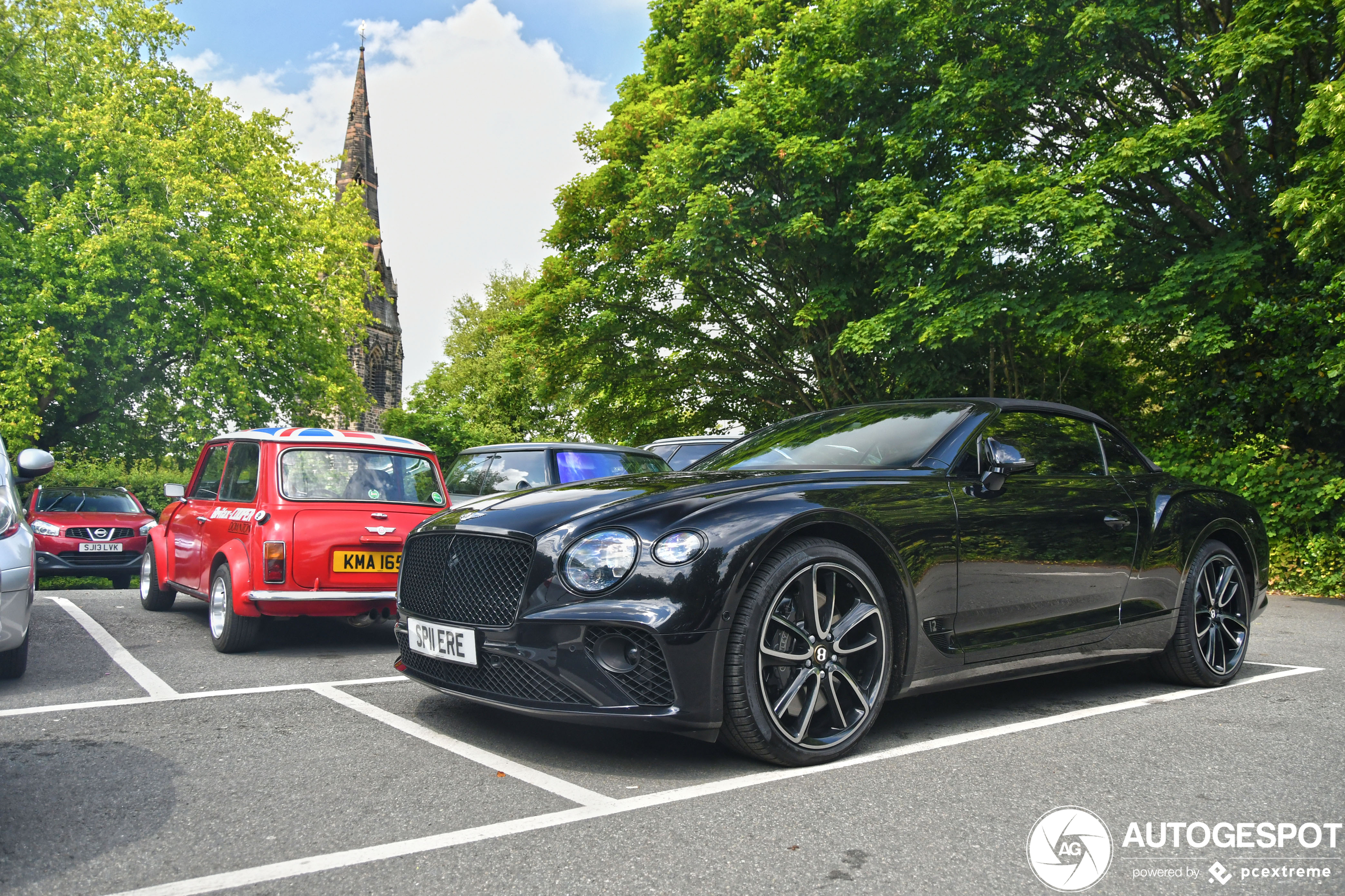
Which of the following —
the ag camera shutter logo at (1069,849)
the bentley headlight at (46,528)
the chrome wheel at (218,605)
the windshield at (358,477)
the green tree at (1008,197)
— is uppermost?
the green tree at (1008,197)

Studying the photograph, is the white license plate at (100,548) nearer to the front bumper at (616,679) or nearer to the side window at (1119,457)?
the front bumper at (616,679)

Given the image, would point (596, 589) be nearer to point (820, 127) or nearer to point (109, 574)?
point (109, 574)

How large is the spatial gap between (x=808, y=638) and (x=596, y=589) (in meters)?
0.82

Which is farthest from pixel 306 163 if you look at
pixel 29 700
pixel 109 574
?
pixel 29 700

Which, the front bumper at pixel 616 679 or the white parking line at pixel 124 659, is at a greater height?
the front bumper at pixel 616 679

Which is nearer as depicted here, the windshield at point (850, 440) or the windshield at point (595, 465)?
the windshield at point (850, 440)

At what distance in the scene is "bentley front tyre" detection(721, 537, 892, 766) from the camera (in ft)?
11.2

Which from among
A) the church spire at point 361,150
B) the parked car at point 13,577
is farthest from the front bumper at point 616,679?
the church spire at point 361,150

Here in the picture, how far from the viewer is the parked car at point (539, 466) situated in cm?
910

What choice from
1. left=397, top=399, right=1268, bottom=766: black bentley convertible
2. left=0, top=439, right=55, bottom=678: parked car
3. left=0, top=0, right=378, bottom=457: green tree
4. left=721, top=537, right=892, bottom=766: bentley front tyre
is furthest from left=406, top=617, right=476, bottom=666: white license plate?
left=0, top=0, right=378, bottom=457: green tree

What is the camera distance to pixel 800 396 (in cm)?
2306

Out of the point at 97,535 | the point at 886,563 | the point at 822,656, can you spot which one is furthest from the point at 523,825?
the point at 97,535

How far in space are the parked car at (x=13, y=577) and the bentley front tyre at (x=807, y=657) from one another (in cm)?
361

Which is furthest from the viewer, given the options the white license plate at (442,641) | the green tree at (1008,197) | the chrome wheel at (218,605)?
the green tree at (1008,197)
